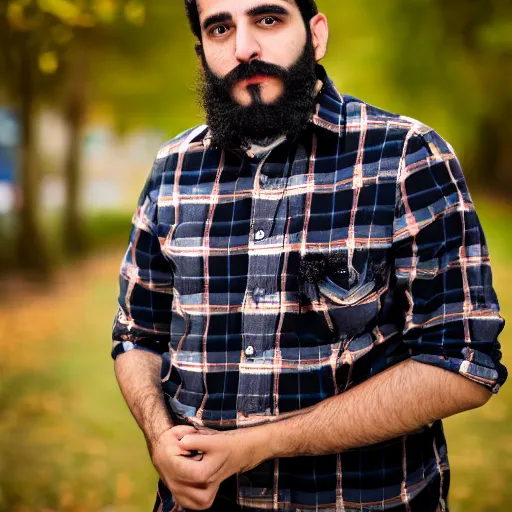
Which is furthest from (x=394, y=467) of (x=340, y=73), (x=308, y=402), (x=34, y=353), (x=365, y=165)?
(x=340, y=73)

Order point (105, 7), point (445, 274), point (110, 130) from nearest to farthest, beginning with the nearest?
point (445, 274) < point (105, 7) < point (110, 130)

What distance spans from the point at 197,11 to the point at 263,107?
1.04 ft

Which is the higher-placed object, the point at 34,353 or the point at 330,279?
the point at 330,279

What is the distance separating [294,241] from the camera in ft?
5.26

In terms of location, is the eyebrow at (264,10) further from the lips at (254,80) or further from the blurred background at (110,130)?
the blurred background at (110,130)

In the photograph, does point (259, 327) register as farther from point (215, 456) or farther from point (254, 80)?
point (254, 80)

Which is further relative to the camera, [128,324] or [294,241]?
[128,324]

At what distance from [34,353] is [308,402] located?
4.45 meters

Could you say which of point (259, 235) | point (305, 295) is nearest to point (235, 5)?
point (259, 235)

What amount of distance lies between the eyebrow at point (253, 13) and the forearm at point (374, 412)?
841 mm

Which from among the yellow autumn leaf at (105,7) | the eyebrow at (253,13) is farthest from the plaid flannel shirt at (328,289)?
the yellow autumn leaf at (105,7)

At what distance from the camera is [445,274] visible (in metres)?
1.47

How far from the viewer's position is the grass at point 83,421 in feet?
13.8

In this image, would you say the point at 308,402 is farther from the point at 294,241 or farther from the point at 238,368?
the point at 294,241
